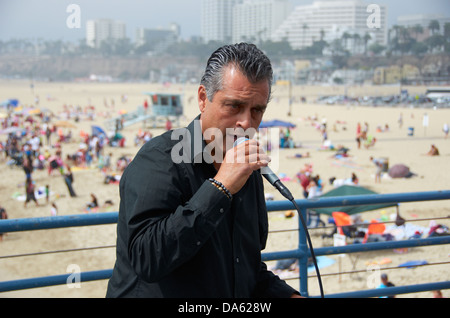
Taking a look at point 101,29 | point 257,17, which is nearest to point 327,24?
point 257,17

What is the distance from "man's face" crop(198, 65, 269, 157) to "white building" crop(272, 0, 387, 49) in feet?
409

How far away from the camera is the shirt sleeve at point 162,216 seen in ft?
3.98

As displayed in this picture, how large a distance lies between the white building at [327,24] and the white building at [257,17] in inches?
271

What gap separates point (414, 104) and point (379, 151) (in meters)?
30.2

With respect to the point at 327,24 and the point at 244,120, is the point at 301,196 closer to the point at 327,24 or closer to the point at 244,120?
the point at 244,120

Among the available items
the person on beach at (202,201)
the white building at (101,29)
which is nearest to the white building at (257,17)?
the white building at (101,29)

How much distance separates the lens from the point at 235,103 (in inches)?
55.1

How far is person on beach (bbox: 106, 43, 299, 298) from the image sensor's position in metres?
1.23

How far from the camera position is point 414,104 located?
50.7 m

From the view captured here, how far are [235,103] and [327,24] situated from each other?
468 feet

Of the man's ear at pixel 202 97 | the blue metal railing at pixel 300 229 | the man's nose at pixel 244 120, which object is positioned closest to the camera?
the man's nose at pixel 244 120

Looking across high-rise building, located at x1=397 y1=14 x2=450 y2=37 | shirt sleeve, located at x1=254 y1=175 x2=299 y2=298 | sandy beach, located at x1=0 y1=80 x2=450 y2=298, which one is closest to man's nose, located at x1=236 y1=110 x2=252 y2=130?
shirt sleeve, located at x1=254 y1=175 x2=299 y2=298

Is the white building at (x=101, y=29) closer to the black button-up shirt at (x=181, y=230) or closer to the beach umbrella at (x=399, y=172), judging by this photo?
the beach umbrella at (x=399, y=172)
